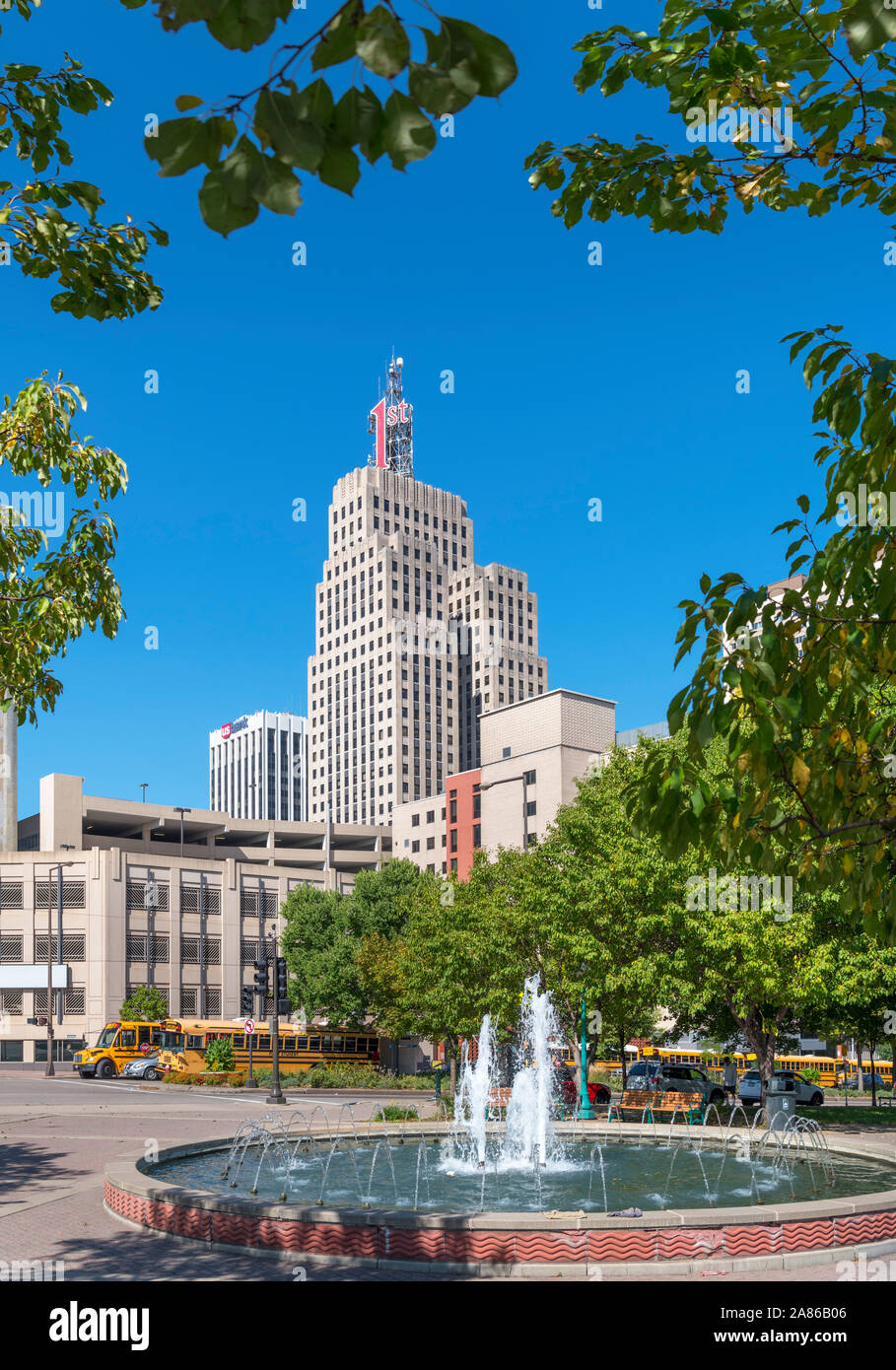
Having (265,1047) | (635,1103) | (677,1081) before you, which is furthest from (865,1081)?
(635,1103)

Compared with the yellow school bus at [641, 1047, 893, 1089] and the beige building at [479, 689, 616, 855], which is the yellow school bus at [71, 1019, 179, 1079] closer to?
the yellow school bus at [641, 1047, 893, 1089]

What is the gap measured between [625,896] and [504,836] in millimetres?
59480

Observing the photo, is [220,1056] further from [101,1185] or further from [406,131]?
[406,131]

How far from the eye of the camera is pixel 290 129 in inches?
124

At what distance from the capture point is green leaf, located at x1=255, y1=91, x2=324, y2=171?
3152mm

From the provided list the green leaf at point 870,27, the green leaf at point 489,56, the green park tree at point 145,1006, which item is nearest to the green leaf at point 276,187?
the green leaf at point 489,56

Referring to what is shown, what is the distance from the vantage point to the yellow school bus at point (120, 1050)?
56.8 metres

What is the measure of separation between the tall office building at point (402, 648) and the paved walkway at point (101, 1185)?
114 m

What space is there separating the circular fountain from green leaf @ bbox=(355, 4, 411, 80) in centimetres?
1128

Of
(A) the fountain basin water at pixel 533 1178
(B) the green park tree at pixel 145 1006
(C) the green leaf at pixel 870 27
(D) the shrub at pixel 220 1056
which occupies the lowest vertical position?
(B) the green park tree at pixel 145 1006

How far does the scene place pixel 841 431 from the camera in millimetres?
6148

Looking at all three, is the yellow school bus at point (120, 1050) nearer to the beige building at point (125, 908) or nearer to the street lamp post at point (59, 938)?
the beige building at point (125, 908)

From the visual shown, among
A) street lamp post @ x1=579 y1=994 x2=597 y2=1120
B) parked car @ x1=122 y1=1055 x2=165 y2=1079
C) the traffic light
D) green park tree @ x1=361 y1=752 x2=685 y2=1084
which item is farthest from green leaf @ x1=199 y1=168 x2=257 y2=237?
parked car @ x1=122 y1=1055 x2=165 y2=1079
